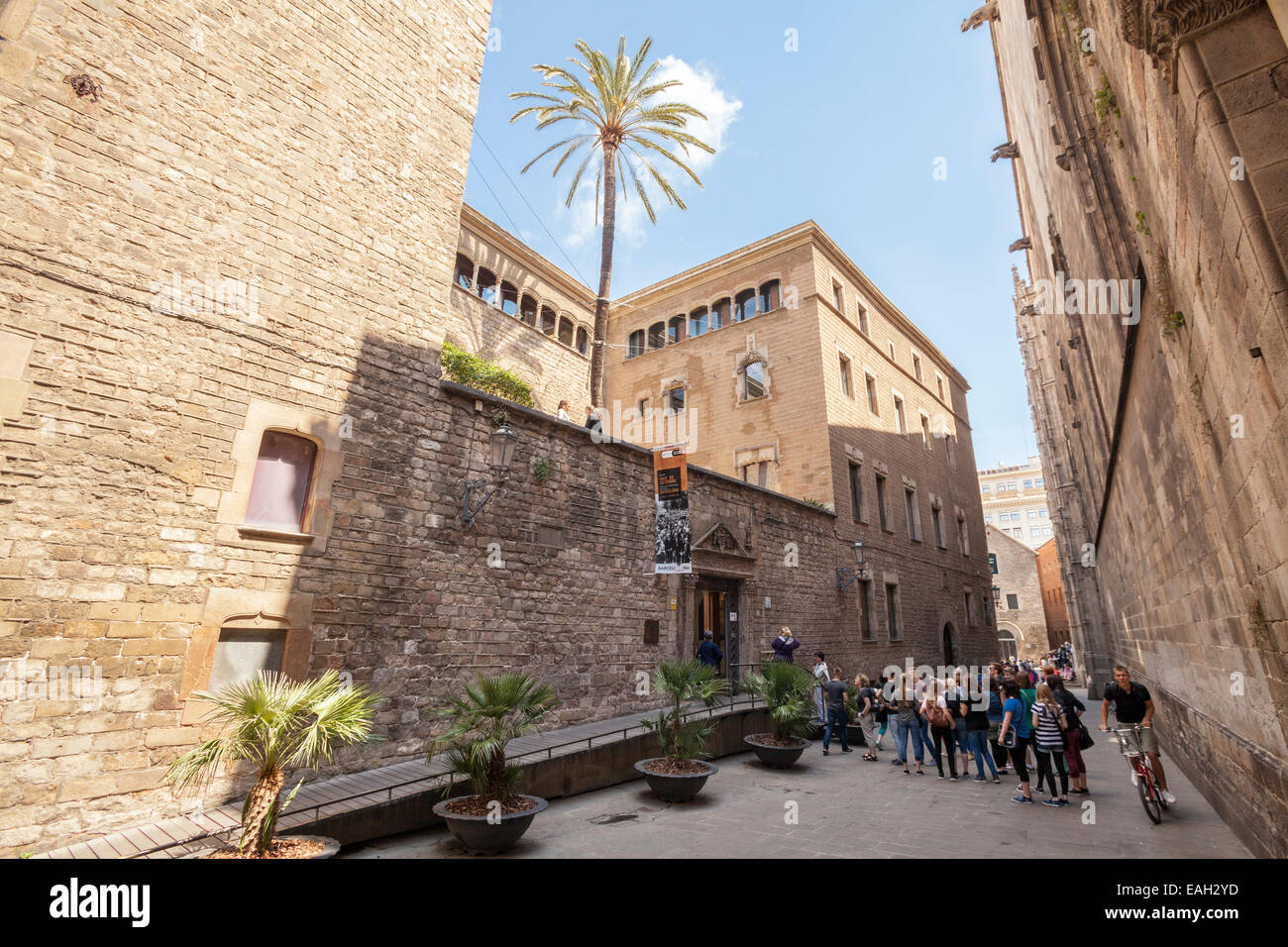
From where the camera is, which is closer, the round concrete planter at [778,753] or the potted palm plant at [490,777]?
the potted palm plant at [490,777]

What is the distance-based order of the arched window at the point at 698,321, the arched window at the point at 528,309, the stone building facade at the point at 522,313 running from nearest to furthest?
the stone building facade at the point at 522,313
the arched window at the point at 528,309
the arched window at the point at 698,321

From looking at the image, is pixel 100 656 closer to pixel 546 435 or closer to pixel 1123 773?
pixel 546 435

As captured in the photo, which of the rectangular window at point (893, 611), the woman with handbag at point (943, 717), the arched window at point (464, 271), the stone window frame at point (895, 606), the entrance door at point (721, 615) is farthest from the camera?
the rectangular window at point (893, 611)

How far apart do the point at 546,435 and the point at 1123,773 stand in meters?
11.7

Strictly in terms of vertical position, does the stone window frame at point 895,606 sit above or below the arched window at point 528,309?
below

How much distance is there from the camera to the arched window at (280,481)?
7129 mm

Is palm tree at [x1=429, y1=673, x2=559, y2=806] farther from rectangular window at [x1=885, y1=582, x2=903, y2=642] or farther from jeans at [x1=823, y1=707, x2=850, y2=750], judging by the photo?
rectangular window at [x1=885, y1=582, x2=903, y2=642]

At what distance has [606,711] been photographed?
10.5 m

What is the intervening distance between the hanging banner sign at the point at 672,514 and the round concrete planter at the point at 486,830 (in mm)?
6586

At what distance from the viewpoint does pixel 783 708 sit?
31.5 feet

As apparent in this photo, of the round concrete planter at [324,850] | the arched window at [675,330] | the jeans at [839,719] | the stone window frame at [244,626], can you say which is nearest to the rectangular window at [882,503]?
the arched window at [675,330]

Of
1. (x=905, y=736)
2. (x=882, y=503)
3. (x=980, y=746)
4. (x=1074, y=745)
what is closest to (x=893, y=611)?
(x=882, y=503)

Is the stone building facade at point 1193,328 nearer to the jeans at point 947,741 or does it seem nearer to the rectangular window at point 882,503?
the jeans at point 947,741
